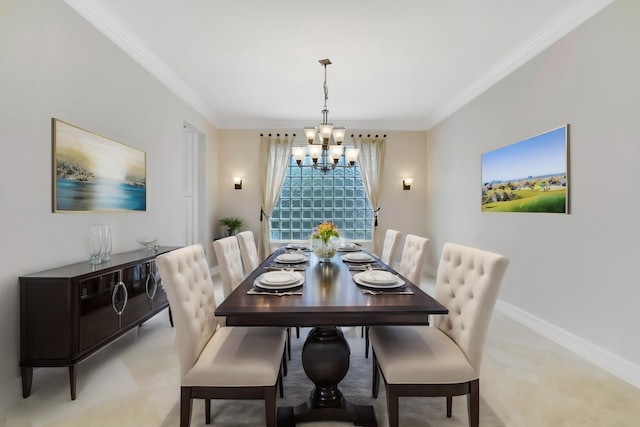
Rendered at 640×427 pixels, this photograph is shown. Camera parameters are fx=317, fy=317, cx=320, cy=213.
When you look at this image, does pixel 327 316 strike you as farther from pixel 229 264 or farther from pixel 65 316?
pixel 65 316

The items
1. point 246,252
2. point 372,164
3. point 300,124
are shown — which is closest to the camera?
point 246,252

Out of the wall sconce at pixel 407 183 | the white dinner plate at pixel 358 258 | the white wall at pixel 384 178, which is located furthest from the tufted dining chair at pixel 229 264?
the wall sconce at pixel 407 183

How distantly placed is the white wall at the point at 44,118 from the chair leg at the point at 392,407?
2238 millimetres

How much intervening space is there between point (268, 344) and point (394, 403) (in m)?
0.69

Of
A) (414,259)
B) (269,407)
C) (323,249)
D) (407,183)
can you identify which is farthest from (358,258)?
(407,183)

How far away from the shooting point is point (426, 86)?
4219 millimetres

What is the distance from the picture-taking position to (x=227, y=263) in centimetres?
238

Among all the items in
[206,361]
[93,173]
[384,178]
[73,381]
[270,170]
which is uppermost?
[270,170]

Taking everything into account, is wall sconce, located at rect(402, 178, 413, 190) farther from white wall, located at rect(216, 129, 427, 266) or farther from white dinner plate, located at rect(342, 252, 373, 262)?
white dinner plate, located at rect(342, 252, 373, 262)

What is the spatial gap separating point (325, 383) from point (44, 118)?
2.50 meters

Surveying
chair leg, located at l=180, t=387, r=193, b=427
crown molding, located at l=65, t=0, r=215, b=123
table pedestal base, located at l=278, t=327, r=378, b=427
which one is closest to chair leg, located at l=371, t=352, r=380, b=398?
table pedestal base, located at l=278, t=327, r=378, b=427

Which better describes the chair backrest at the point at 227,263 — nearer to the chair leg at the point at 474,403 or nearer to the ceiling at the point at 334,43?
the chair leg at the point at 474,403

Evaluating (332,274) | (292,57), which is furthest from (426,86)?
(332,274)

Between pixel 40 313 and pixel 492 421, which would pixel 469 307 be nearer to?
pixel 492 421
